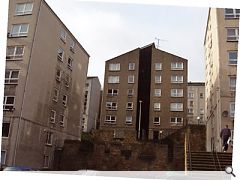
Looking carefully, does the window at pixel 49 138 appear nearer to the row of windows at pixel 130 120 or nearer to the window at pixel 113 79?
the window at pixel 113 79

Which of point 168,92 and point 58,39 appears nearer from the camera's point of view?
point 58,39

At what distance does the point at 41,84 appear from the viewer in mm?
6797

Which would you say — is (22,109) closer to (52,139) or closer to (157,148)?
(52,139)

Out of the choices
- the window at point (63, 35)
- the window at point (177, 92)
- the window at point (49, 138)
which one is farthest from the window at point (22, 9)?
the window at point (177, 92)

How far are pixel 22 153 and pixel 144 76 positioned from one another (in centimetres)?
528

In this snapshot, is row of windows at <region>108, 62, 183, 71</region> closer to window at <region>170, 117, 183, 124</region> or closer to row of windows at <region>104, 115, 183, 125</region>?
row of windows at <region>104, 115, 183, 125</region>

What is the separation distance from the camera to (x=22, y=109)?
6734mm

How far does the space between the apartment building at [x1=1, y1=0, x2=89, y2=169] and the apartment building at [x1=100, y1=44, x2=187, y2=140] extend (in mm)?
3264

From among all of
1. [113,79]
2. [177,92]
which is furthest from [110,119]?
[177,92]

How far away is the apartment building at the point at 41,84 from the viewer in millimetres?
6453

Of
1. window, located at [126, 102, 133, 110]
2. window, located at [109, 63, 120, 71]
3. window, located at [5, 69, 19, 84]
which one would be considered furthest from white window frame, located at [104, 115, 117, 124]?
window, located at [5, 69, 19, 84]

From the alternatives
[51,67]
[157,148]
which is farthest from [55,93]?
[157,148]

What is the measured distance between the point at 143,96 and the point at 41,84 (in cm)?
498

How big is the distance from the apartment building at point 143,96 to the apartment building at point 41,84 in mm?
3264
